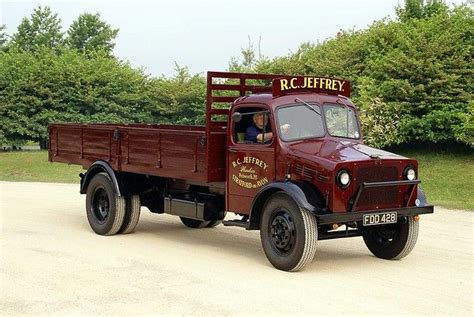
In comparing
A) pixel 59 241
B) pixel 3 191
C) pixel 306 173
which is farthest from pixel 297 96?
pixel 3 191

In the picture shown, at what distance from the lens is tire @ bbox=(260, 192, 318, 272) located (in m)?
8.05

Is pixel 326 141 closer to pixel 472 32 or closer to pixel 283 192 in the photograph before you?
pixel 283 192

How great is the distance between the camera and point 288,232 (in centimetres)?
830

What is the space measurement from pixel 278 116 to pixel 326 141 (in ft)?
2.26

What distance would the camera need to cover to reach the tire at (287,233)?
8.05 meters

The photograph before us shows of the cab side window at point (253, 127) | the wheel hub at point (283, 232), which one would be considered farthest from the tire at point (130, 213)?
the wheel hub at point (283, 232)

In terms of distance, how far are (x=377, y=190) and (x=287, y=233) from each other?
120 centimetres

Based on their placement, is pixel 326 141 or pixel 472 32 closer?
pixel 326 141

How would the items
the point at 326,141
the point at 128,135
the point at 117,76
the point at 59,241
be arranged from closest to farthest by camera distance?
the point at 326,141
the point at 59,241
the point at 128,135
the point at 117,76

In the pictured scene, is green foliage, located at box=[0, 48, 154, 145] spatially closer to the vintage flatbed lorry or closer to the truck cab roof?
the vintage flatbed lorry

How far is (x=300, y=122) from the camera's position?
9031 millimetres

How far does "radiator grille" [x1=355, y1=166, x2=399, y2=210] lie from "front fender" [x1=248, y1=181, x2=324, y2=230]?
0.51 metres

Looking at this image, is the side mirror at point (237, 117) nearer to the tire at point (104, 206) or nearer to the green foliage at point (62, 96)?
the tire at point (104, 206)

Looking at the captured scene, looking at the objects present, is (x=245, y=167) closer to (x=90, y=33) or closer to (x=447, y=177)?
(x=447, y=177)
